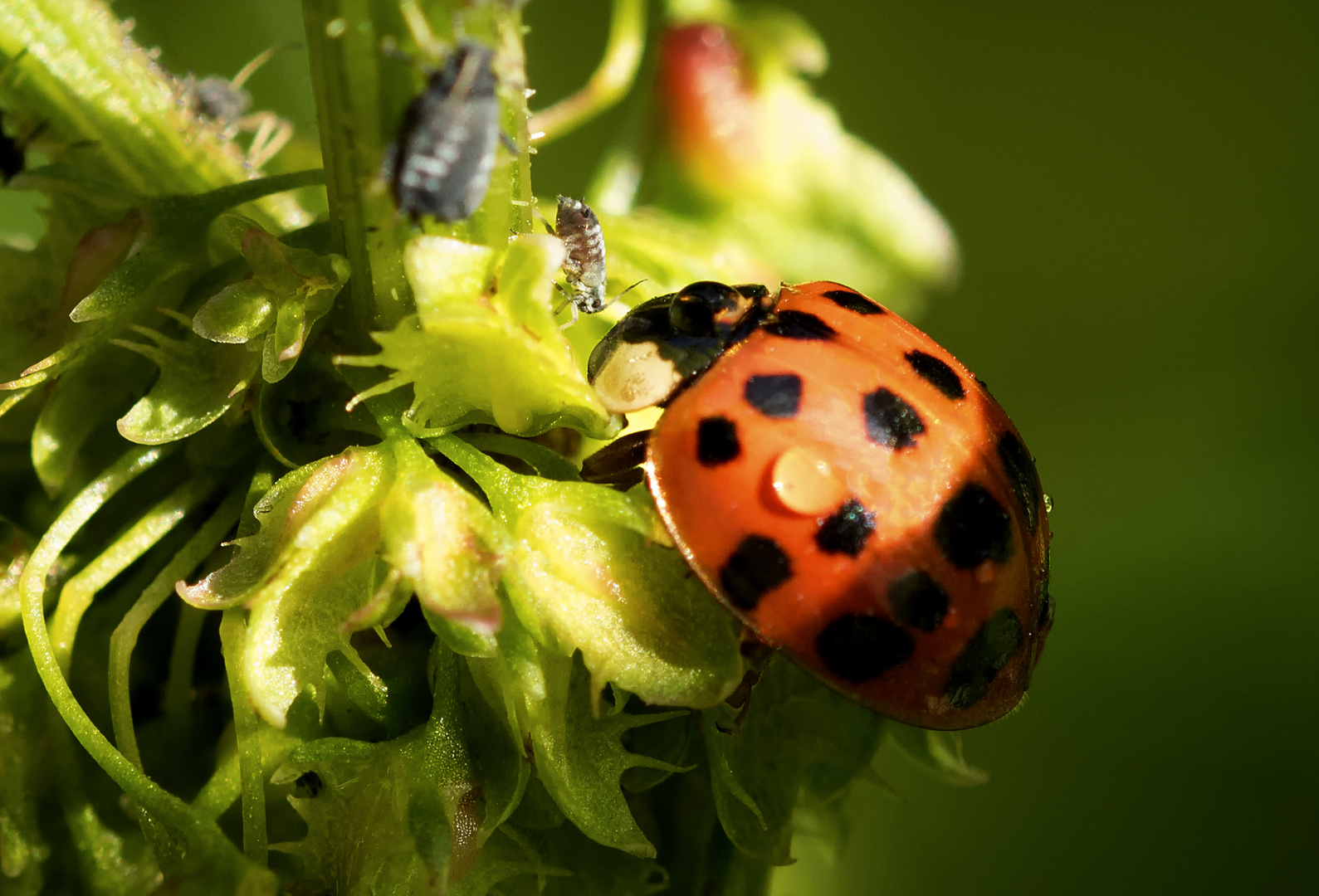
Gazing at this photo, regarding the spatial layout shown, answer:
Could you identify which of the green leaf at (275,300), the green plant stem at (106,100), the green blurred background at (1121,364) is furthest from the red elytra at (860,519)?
the green blurred background at (1121,364)

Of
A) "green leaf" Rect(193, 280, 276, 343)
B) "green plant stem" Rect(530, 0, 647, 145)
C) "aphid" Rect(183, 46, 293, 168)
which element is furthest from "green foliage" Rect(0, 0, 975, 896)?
"green plant stem" Rect(530, 0, 647, 145)

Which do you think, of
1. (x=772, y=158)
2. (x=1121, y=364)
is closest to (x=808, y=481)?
(x=772, y=158)

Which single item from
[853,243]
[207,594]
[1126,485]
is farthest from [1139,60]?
[207,594]

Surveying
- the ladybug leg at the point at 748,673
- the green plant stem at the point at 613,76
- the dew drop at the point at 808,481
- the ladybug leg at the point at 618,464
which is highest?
the green plant stem at the point at 613,76

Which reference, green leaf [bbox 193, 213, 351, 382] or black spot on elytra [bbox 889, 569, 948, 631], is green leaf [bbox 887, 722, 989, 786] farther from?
green leaf [bbox 193, 213, 351, 382]

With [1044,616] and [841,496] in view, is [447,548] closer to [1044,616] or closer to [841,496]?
[841,496]

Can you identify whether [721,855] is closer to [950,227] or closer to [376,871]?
[376,871]

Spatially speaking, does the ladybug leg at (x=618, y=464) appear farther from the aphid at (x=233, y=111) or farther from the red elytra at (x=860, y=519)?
the aphid at (x=233, y=111)

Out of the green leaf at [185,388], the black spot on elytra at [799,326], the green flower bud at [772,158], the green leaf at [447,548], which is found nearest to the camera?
the green leaf at [447,548]

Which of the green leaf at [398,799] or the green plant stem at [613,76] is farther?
the green plant stem at [613,76]
